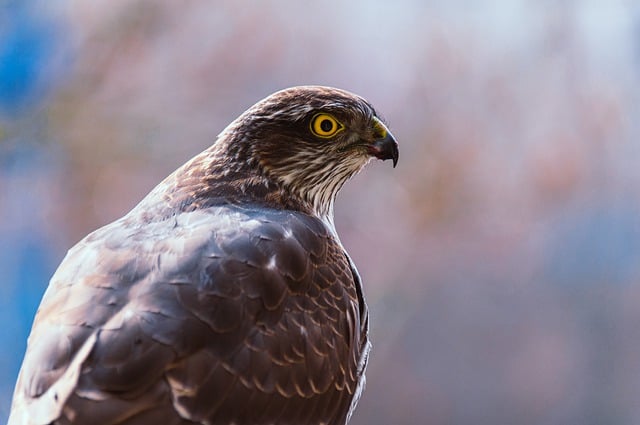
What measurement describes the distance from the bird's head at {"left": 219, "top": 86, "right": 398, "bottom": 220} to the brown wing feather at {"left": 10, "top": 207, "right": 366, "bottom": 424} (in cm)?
21

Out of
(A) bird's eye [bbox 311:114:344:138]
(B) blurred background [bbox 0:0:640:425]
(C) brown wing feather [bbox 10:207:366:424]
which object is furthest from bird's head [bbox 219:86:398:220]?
(B) blurred background [bbox 0:0:640:425]

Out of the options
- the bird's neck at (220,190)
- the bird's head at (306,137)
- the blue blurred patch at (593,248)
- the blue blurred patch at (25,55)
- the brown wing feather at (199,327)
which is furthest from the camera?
the blue blurred patch at (593,248)

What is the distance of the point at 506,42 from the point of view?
3.52m

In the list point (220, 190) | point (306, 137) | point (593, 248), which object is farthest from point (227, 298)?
point (593, 248)

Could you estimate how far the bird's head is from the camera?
6.31ft

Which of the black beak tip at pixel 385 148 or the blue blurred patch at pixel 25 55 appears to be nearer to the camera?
the black beak tip at pixel 385 148

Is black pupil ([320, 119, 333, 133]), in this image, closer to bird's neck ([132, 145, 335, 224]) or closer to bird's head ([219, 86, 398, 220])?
bird's head ([219, 86, 398, 220])

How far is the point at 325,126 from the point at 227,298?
0.64 metres

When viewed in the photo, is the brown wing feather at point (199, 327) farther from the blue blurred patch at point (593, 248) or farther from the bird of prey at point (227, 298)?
the blue blurred patch at point (593, 248)

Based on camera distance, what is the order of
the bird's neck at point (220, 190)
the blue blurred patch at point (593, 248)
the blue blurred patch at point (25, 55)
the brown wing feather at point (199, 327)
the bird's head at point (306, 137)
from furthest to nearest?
the blue blurred patch at point (593, 248) < the blue blurred patch at point (25, 55) < the bird's head at point (306, 137) < the bird's neck at point (220, 190) < the brown wing feather at point (199, 327)

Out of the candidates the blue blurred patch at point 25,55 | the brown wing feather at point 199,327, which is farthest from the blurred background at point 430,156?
the brown wing feather at point 199,327

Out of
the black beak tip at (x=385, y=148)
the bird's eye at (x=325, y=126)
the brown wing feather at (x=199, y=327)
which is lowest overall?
the brown wing feather at (x=199, y=327)

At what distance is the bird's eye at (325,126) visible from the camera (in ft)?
6.35

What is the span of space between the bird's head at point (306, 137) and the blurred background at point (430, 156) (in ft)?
4.11
